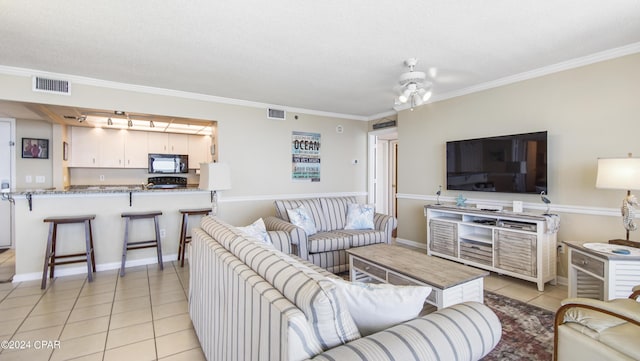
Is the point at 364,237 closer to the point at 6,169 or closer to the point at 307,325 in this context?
the point at 307,325

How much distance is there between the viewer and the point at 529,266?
3.19 meters

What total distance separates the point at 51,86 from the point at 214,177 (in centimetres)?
215

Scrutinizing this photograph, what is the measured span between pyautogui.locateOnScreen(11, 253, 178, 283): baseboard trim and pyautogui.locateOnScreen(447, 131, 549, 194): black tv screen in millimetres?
4212

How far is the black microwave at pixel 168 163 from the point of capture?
6289 mm

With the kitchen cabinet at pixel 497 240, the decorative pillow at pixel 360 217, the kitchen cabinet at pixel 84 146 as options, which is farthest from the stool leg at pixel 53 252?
the kitchen cabinet at pixel 497 240

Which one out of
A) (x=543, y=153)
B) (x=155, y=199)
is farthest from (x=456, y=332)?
(x=155, y=199)

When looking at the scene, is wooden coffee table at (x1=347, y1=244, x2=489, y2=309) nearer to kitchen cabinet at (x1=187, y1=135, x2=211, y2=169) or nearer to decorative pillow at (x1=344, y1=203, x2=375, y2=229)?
decorative pillow at (x1=344, y1=203, x2=375, y2=229)

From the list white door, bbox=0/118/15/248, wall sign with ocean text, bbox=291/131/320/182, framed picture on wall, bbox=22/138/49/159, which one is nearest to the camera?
white door, bbox=0/118/15/248

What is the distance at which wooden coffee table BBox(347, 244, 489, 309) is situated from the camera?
2154 millimetres

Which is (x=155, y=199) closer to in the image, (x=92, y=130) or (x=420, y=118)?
(x=92, y=130)

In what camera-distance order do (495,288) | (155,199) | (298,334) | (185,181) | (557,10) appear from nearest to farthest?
(298,334)
(557,10)
(495,288)
(155,199)
(185,181)

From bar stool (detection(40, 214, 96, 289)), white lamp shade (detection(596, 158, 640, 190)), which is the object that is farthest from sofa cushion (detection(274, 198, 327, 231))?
white lamp shade (detection(596, 158, 640, 190))

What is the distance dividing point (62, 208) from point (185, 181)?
2833 millimetres

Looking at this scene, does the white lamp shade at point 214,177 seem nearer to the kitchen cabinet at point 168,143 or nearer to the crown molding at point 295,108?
the crown molding at point 295,108
